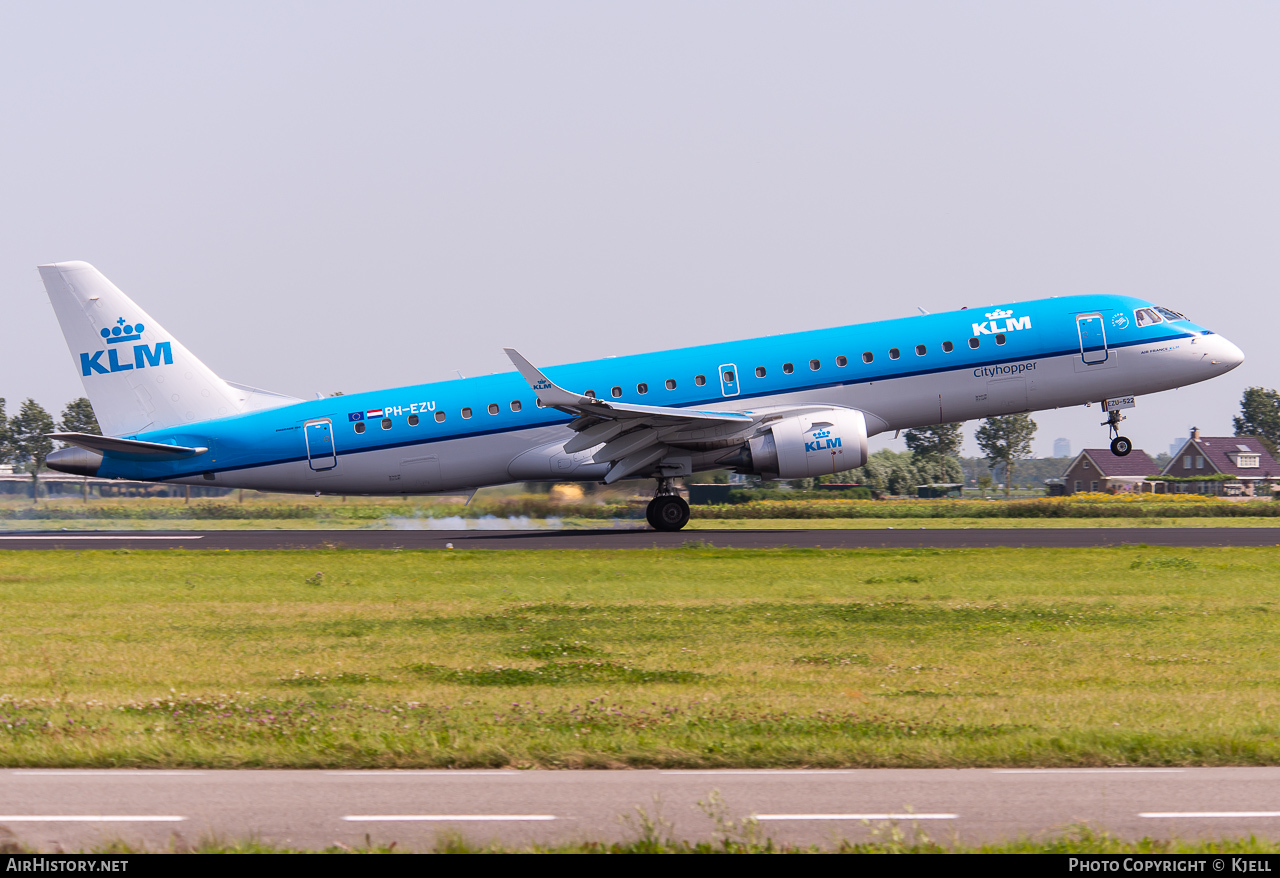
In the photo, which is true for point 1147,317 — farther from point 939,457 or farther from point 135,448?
point 939,457

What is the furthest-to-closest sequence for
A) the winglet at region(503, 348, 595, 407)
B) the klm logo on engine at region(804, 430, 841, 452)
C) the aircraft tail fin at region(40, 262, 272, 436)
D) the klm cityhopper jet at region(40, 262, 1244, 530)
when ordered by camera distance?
1. the aircraft tail fin at region(40, 262, 272, 436)
2. the klm cityhopper jet at region(40, 262, 1244, 530)
3. the klm logo on engine at region(804, 430, 841, 452)
4. the winglet at region(503, 348, 595, 407)

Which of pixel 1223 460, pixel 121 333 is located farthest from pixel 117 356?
pixel 1223 460

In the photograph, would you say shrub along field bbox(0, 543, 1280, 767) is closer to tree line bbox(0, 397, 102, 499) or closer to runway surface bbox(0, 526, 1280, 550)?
runway surface bbox(0, 526, 1280, 550)

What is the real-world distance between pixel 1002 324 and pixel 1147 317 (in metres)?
4.08

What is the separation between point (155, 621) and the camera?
17.1 metres

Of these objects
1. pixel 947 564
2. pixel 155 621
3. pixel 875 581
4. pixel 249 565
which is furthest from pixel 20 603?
pixel 947 564

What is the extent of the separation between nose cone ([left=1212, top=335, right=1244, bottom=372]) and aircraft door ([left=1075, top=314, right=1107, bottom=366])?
3331mm

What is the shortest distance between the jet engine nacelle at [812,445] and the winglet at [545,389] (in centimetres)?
487

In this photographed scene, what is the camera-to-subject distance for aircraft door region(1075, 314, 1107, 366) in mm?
31328

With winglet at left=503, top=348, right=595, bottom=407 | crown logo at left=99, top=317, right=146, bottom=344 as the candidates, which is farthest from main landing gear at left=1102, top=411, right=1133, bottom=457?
crown logo at left=99, top=317, right=146, bottom=344

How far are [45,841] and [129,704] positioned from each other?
4990 mm

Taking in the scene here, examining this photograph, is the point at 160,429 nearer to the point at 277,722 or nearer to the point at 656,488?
the point at 656,488

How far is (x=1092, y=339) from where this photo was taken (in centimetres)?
3136

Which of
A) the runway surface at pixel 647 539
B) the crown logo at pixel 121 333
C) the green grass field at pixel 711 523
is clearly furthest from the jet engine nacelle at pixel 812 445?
the crown logo at pixel 121 333
